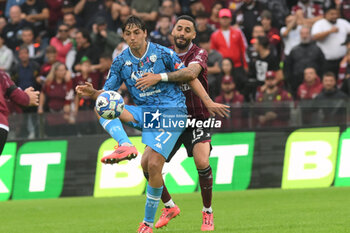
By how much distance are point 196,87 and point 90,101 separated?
323 inches

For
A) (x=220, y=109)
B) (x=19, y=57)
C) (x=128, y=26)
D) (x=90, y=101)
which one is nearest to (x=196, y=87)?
(x=220, y=109)

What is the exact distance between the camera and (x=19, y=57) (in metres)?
18.5

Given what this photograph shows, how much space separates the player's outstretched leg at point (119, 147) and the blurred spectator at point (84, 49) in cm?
963

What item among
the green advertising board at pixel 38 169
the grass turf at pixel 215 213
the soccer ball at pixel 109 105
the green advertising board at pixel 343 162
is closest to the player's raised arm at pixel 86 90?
the soccer ball at pixel 109 105

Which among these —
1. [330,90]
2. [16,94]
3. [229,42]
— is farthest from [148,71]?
[229,42]

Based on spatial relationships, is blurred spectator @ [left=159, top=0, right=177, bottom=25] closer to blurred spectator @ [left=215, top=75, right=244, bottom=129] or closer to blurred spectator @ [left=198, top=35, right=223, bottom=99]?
blurred spectator @ [left=198, top=35, right=223, bottom=99]

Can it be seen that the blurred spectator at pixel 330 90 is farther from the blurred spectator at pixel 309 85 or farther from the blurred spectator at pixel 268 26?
the blurred spectator at pixel 268 26

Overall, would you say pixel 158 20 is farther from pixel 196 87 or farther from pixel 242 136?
pixel 196 87

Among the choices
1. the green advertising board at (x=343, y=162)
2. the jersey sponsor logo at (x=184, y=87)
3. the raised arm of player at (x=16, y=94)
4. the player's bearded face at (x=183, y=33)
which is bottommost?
the green advertising board at (x=343, y=162)

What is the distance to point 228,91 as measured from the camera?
16.6m

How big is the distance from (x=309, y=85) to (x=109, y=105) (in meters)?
8.85

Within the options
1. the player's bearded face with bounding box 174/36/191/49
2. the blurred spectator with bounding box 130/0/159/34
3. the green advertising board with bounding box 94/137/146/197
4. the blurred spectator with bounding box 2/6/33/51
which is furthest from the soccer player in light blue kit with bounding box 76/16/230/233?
the blurred spectator with bounding box 2/6/33/51

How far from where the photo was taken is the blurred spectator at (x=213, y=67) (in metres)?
16.8

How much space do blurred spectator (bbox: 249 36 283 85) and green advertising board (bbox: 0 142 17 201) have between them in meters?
5.70
